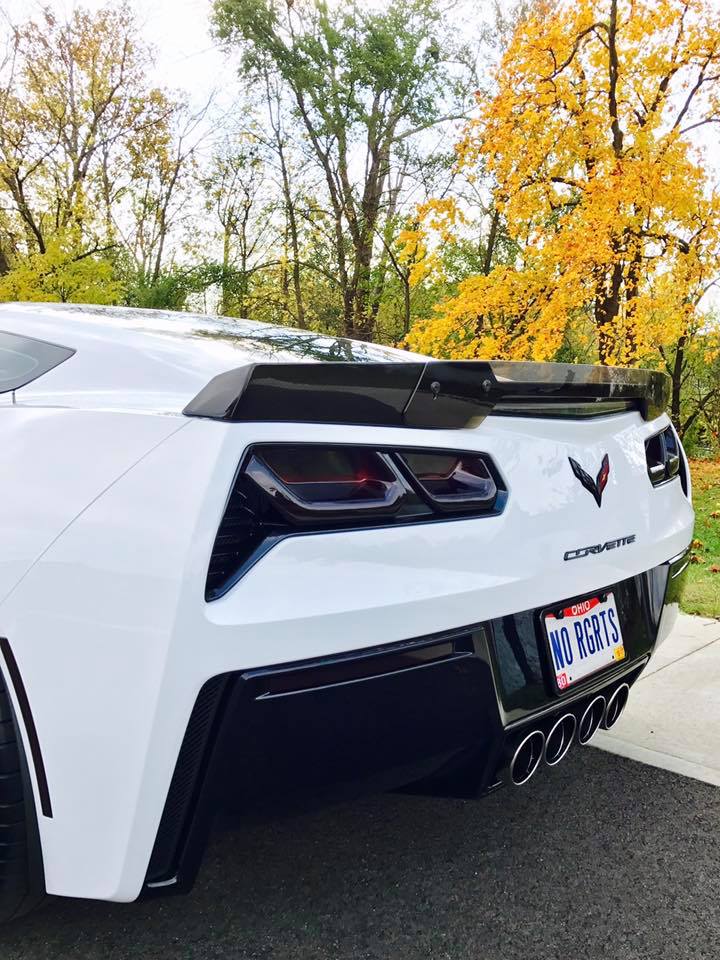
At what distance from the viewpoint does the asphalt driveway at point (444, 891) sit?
1650mm

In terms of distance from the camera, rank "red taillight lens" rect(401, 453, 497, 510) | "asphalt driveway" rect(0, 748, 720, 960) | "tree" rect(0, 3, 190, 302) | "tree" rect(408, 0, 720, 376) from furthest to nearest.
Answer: "tree" rect(0, 3, 190, 302)
"tree" rect(408, 0, 720, 376)
"asphalt driveway" rect(0, 748, 720, 960)
"red taillight lens" rect(401, 453, 497, 510)

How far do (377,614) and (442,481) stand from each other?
32cm

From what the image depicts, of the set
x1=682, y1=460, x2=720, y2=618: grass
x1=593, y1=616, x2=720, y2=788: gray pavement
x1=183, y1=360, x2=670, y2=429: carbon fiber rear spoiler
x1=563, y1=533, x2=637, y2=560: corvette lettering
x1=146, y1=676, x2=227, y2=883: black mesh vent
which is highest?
x1=183, y1=360, x2=670, y2=429: carbon fiber rear spoiler

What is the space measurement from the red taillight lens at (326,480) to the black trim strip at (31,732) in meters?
0.54

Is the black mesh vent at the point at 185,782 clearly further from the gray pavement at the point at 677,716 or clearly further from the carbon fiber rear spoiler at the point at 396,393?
the gray pavement at the point at 677,716

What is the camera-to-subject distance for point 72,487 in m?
A: 1.40

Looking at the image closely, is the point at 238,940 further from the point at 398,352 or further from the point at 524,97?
the point at 524,97

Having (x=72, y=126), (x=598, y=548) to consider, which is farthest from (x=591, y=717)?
(x=72, y=126)

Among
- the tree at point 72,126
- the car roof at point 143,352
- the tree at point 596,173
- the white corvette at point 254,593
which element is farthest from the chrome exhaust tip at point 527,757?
the tree at point 72,126

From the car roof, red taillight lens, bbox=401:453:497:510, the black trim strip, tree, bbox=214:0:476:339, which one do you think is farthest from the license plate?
tree, bbox=214:0:476:339

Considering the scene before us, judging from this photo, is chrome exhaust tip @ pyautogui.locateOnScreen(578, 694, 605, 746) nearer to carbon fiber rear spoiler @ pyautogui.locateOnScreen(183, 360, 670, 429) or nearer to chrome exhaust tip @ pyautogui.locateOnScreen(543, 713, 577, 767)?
chrome exhaust tip @ pyautogui.locateOnScreen(543, 713, 577, 767)

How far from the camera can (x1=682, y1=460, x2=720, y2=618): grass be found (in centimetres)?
438

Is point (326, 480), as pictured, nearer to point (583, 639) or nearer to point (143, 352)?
point (143, 352)

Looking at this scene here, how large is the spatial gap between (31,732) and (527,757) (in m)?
1.01
